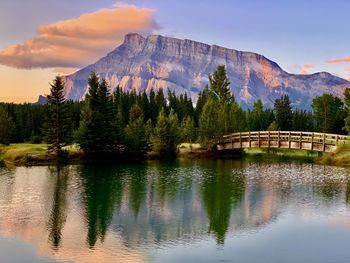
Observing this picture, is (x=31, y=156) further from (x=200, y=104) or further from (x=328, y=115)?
(x=328, y=115)

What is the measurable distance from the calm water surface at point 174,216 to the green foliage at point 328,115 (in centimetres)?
6512

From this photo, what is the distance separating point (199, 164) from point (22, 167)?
27436 millimetres

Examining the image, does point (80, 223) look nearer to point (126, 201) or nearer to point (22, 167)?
point (126, 201)

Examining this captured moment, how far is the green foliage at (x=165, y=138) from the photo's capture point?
3538 inches

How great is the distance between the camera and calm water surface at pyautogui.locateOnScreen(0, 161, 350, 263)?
3103 cm

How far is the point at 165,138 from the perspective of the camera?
90.9m

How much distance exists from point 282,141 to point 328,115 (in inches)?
1901

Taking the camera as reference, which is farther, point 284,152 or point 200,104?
point 200,104

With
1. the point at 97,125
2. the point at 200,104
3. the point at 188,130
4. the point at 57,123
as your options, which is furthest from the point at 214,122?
the point at 200,104

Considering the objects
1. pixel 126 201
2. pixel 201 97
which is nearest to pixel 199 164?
pixel 126 201

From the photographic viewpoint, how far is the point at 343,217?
40750mm

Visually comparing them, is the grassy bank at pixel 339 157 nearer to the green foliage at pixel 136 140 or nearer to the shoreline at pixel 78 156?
the shoreline at pixel 78 156

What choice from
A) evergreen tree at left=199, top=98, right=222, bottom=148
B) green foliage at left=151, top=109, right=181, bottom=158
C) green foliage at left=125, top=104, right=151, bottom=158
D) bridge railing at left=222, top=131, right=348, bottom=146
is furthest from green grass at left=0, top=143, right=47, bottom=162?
bridge railing at left=222, top=131, right=348, bottom=146

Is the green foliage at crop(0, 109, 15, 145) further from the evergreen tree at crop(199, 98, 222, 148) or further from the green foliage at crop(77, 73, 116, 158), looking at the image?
the evergreen tree at crop(199, 98, 222, 148)
